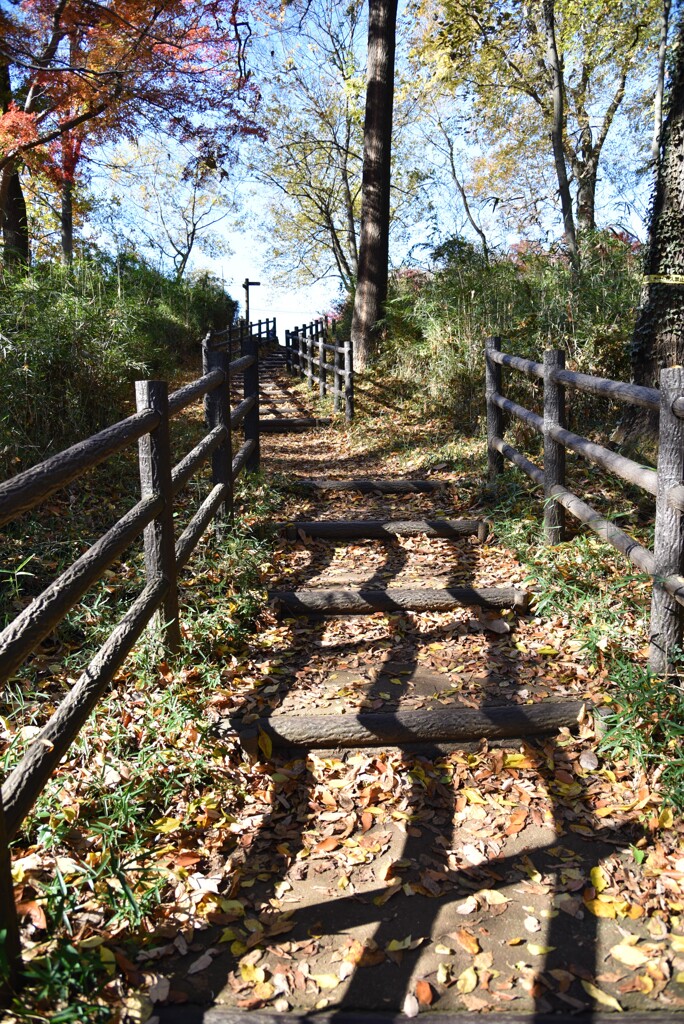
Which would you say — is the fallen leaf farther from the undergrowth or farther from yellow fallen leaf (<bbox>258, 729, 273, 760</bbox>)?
yellow fallen leaf (<bbox>258, 729, 273, 760</bbox>)

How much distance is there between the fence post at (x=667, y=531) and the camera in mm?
3180

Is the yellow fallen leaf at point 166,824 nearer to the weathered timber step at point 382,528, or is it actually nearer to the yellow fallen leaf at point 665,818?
the yellow fallen leaf at point 665,818

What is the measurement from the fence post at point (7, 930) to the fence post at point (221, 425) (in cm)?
317

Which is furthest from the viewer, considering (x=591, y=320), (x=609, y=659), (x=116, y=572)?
(x=591, y=320)

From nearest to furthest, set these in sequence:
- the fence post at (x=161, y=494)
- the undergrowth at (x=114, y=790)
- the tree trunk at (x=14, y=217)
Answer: the undergrowth at (x=114, y=790), the fence post at (x=161, y=494), the tree trunk at (x=14, y=217)

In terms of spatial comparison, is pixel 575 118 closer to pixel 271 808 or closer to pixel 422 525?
pixel 422 525

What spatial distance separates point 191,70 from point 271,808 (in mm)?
10294

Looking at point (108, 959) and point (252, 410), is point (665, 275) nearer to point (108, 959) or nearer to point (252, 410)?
point (252, 410)

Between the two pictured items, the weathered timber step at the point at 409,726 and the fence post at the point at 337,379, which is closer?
the weathered timber step at the point at 409,726

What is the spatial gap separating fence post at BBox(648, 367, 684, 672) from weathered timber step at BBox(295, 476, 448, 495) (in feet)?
11.4

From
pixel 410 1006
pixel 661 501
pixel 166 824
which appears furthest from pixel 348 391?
pixel 410 1006

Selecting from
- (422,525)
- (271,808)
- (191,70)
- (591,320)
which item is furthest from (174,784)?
(191,70)

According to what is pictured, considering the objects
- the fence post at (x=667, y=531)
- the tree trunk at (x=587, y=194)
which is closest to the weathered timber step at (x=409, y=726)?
the fence post at (x=667, y=531)

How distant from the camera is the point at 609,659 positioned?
3.71m
